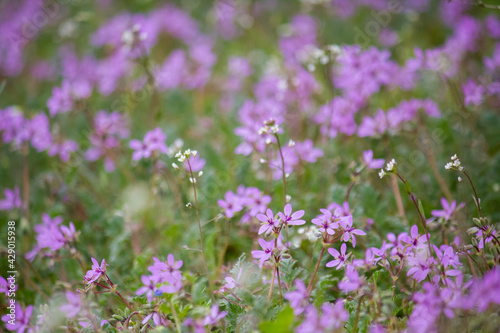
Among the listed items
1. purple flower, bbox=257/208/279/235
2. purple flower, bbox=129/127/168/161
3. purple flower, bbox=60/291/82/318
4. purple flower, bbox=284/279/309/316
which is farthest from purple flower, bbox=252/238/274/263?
purple flower, bbox=129/127/168/161

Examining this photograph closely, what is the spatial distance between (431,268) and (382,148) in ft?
3.60

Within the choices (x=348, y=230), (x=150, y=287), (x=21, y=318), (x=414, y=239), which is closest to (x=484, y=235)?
(x=414, y=239)

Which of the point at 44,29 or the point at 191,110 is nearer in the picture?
the point at 191,110

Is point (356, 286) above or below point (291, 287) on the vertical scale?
above

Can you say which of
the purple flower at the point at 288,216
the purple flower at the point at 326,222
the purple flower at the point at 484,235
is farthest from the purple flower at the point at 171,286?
the purple flower at the point at 484,235

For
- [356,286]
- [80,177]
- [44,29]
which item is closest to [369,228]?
[356,286]

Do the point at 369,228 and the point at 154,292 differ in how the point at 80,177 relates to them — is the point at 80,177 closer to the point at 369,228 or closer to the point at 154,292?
the point at 154,292

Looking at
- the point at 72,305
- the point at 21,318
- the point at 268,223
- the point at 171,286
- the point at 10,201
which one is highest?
the point at 268,223

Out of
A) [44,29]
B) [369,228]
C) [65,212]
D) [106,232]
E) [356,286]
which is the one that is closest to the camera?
[356,286]

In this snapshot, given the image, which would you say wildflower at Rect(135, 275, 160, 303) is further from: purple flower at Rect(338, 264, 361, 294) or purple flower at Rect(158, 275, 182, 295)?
purple flower at Rect(338, 264, 361, 294)

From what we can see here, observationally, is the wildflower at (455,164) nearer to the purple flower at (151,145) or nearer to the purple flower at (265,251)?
the purple flower at (265,251)

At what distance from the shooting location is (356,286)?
1526 millimetres

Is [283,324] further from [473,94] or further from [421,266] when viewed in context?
[473,94]

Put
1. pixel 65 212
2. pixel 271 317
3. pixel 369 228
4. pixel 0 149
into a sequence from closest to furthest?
→ 1. pixel 271 317
2. pixel 369 228
3. pixel 65 212
4. pixel 0 149
